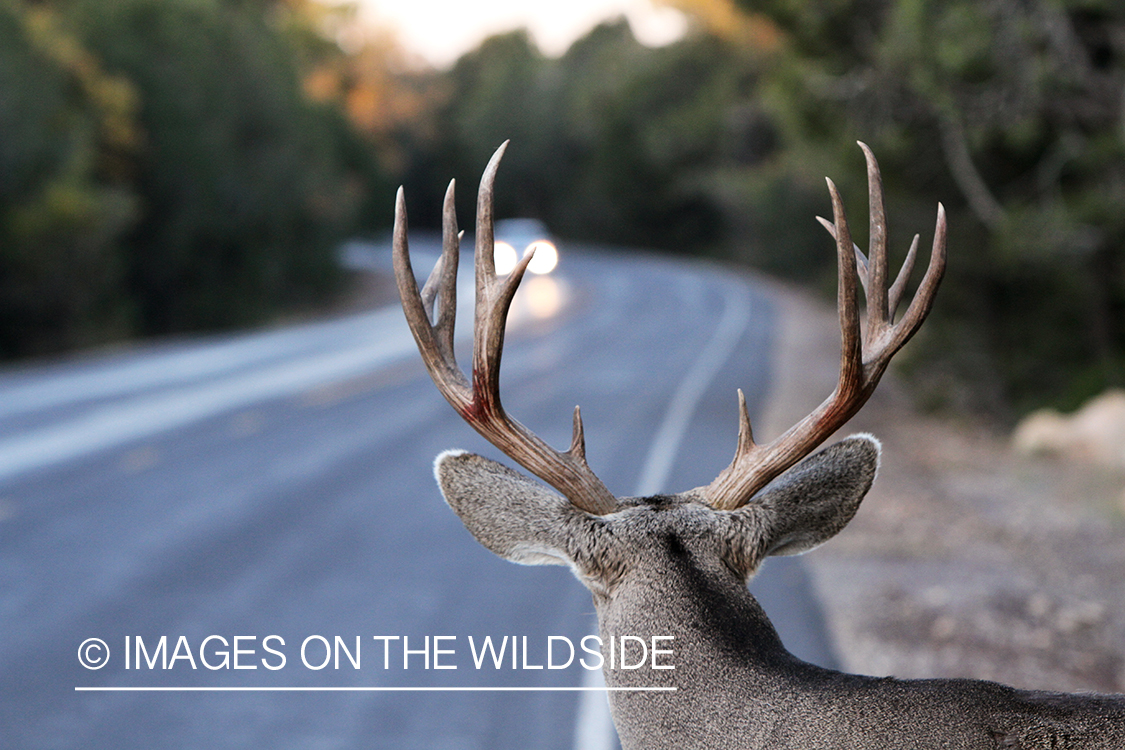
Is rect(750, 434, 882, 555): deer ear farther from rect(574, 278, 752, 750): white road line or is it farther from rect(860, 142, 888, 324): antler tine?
rect(574, 278, 752, 750): white road line

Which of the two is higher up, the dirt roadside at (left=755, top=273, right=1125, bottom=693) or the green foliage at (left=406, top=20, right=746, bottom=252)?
the green foliage at (left=406, top=20, right=746, bottom=252)

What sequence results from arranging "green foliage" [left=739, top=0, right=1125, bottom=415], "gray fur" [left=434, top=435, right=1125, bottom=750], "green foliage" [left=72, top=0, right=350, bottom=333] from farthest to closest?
1. "green foliage" [left=72, top=0, right=350, bottom=333]
2. "green foliage" [left=739, top=0, right=1125, bottom=415]
3. "gray fur" [left=434, top=435, right=1125, bottom=750]

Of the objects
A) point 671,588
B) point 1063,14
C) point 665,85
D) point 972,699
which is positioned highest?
point 665,85

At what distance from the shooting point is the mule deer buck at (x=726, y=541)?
2.32 metres

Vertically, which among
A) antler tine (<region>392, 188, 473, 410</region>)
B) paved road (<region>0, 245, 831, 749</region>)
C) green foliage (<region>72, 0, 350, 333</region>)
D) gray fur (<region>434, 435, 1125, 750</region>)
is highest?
green foliage (<region>72, 0, 350, 333</region>)

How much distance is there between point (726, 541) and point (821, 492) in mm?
295

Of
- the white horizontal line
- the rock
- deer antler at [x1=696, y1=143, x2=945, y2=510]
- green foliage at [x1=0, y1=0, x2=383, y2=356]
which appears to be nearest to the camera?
deer antler at [x1=696, y1=143, x2=945, y2=510]

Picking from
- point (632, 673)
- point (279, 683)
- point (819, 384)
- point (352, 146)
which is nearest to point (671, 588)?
point (632, 673)

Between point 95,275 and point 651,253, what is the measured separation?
3804 cm

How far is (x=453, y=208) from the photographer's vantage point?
9.48 ft

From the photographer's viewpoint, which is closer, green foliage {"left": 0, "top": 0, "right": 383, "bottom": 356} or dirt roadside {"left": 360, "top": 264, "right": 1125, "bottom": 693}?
dirt roadside {"left": 360, "top": 264, "right": 1125, "bottom": 693}

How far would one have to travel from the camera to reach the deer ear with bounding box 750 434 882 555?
111 inches

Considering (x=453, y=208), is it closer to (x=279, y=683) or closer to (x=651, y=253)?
(x=279, y=683)

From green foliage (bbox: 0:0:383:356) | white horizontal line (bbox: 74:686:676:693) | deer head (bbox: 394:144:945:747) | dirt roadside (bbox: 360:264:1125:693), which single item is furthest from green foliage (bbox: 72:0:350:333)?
deer head (bbox: 394:144:945:747)
